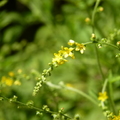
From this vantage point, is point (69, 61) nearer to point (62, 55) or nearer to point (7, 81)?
point (7, 81)

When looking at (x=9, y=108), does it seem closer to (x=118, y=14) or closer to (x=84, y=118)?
(x=84, y=118)

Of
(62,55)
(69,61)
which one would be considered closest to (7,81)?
(62,55)

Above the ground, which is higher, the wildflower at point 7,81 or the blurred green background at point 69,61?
the blurred green background at point 69,61

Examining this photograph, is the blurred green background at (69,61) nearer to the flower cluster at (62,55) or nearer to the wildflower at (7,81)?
the wildflower at (7,81)

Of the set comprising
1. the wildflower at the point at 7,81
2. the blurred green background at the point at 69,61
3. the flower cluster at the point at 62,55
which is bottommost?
the flower cluster at the point at 62,55

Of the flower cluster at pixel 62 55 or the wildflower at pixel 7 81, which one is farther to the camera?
the wildflower at pixel 7 81

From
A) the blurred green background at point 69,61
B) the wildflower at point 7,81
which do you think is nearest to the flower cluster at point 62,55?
the wildflower at point 7,81

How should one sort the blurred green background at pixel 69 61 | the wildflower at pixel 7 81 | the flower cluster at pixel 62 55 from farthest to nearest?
1. the blurred green background at pixel 69 61
2. the wildflower at pixel 7 81
3. the flower cluster at pixel 62 55

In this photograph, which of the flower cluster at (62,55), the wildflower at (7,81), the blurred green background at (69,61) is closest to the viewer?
the flower cluster at (62,55)

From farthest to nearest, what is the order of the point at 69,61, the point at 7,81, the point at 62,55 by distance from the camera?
the point at 69,61 < the point at 7,81 < the point at 62,55

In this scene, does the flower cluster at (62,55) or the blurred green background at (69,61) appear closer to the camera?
the flower cluster at (62,55)

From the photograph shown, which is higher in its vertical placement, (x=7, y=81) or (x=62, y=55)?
(x=7, y=81)
